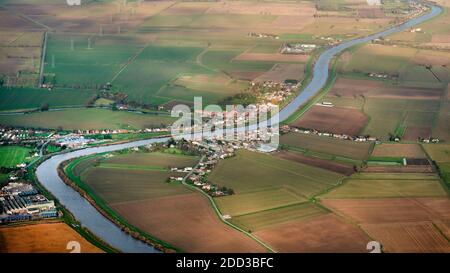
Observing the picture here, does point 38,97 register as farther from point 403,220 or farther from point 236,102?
point 403,220

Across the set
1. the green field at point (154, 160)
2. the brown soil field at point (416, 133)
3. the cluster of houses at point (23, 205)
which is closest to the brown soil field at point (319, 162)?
the green field at point (154, 160)

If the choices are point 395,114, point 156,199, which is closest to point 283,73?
point 395,114

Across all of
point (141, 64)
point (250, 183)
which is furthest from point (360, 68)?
point (250, 183)

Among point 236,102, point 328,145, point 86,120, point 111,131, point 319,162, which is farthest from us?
point 236,102

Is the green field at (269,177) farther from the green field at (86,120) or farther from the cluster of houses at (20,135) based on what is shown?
the cluster of houses at (20,135)

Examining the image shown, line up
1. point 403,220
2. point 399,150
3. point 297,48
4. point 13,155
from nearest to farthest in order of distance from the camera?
point 403,220, point 13,155, point 399,150, point 297,48

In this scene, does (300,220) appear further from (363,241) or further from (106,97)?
(106,97)
